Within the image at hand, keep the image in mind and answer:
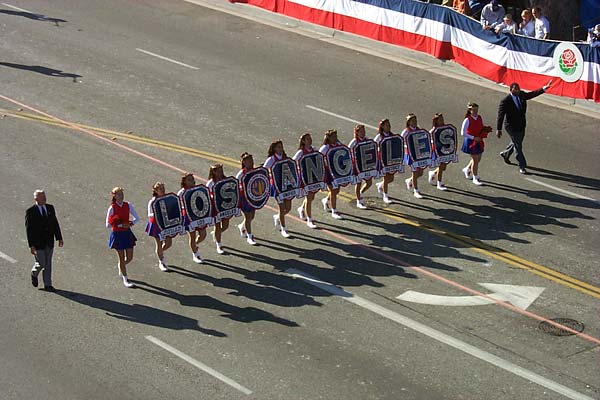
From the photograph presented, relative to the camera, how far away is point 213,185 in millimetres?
17734

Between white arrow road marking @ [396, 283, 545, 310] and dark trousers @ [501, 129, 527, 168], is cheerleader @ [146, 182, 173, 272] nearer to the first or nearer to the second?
white arrow road marking @ [396, 283, 545, 310]

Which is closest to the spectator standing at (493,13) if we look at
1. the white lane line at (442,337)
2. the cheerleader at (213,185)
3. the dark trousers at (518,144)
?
the dark trousers at (518,144)

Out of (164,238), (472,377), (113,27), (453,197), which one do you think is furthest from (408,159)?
(113,27)

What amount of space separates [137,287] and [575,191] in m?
9.46

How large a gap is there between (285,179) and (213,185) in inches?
60.3

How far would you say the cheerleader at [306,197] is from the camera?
18844mm

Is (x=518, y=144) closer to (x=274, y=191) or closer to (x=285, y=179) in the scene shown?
(x=285, y=179)

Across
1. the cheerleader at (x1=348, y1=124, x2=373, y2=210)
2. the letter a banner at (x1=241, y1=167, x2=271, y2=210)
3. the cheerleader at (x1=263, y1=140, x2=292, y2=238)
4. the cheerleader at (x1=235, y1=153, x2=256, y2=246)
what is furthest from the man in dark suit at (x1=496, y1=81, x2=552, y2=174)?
the cheerleader at (x1=235, y1=153, x2=256, y2=246)

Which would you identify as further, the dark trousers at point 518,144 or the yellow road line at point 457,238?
the dark trousers at point 518,144

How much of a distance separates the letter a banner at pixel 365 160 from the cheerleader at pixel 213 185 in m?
2.93

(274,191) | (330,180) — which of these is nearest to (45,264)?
(274,191)

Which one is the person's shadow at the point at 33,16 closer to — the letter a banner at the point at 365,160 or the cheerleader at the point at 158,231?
the letter a banner at the point at 365,160

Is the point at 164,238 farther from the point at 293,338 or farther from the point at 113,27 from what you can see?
the point at 113,27

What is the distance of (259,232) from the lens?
19.0m
